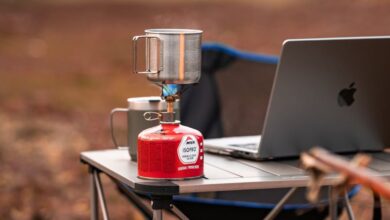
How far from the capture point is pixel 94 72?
9906 mm

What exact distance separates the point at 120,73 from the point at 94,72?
27 centimetres

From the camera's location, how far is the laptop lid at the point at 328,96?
7.04 feet

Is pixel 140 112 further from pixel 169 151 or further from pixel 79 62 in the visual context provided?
pixel 79 62

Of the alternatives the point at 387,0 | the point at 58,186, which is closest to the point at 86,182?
the point at 58,186

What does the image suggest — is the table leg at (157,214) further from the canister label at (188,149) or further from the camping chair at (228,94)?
the camping chair at (228,94)

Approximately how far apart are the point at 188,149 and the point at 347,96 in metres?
0.49

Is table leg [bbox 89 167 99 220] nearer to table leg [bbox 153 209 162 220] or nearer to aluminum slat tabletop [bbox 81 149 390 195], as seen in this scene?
aluminum slat tabletop [bbox 81 149 390 195]

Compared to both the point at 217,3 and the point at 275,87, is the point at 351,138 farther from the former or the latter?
the point at 217,3

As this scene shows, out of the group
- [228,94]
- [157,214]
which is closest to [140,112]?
[157,214]

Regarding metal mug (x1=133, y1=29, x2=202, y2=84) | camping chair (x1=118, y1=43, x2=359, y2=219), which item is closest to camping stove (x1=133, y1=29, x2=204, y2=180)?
metal mug (x1=133, y1=29, x2=202, y2=84)

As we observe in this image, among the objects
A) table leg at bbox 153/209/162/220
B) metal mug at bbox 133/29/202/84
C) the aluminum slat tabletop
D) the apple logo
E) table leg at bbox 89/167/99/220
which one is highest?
metal mug at bbox 133/29/202/84

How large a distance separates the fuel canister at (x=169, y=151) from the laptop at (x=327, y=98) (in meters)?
0.26

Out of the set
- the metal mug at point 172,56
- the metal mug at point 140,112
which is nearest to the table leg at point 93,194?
the metal mug at point 140,112

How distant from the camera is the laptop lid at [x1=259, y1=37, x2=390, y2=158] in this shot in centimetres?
214
